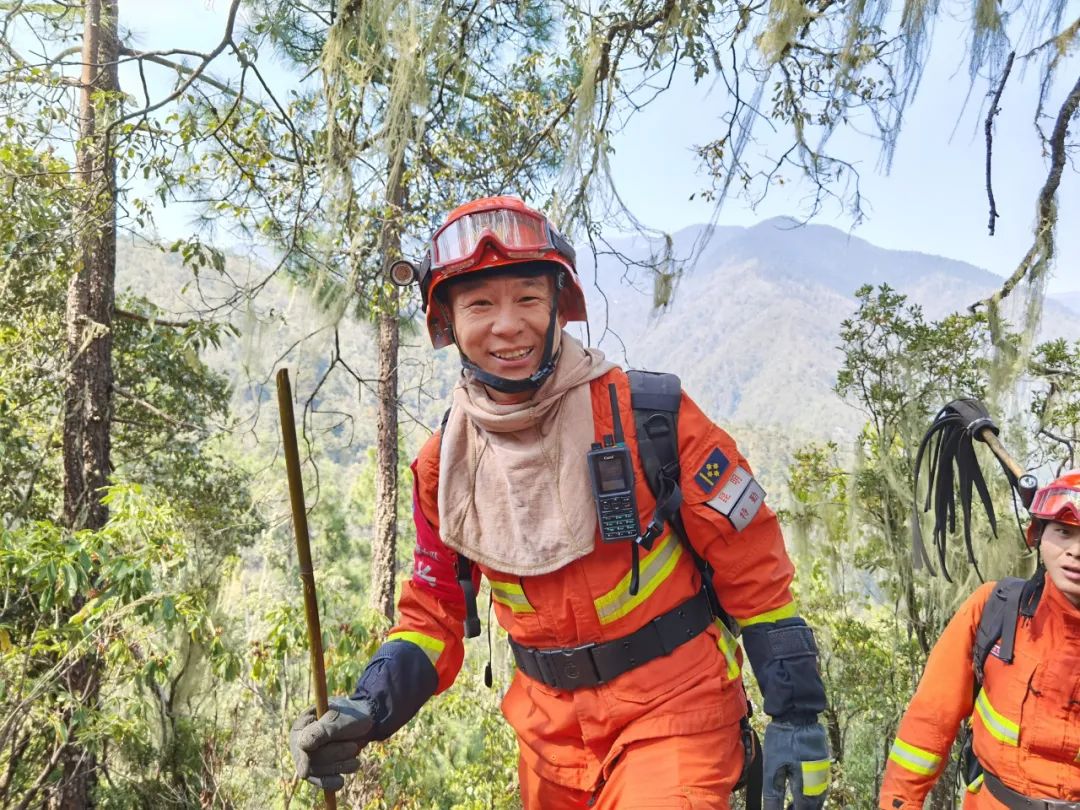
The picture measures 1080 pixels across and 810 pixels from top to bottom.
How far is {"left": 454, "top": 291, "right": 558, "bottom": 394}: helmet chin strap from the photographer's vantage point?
179 centimetres

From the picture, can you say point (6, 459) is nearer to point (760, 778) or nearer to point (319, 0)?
point (319, 0)

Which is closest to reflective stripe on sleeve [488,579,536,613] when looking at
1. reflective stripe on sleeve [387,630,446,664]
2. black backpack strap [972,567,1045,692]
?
reflective stripe on sleeve [387,630,446,664]

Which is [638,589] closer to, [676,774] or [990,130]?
[676,774]

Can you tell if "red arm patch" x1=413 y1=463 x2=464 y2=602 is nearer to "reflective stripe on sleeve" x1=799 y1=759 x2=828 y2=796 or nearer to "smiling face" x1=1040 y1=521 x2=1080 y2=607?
"reflective stripe on sleeve" x1=799 y1=759 x2=828 y2=796

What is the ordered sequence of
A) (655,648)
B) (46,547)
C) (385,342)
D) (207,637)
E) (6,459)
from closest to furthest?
(655,648), (46,547), (207,637), (6,459), (385,342)

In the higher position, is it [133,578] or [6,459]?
[6,459]

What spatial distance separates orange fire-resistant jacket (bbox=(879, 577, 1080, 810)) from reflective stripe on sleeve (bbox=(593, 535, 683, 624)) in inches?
56.7

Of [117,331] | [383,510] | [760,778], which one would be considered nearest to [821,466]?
[383,510]

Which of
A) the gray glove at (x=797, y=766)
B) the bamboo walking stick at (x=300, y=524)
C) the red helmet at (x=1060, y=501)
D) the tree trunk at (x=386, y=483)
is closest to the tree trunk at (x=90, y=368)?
the tree trunk at (x=386, y=483)

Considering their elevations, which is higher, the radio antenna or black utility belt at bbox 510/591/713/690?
the radio antenna

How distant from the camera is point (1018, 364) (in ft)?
14.9

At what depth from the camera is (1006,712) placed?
2.35 meters

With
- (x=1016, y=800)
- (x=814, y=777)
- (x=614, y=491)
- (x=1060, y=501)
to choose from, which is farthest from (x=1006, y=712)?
(x=614, y=491)

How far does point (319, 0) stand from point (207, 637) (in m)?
4.15
